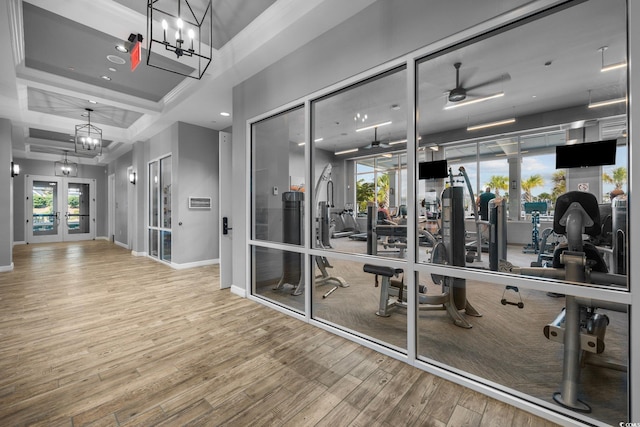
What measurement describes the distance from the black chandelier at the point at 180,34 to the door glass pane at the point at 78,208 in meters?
9.96

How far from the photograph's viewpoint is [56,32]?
343cm

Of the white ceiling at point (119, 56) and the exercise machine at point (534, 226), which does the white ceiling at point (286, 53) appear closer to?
the white ceiling at point (119, 56)

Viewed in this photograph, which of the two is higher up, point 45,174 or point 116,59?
point 116,59

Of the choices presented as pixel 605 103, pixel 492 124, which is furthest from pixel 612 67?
pixel 492 124

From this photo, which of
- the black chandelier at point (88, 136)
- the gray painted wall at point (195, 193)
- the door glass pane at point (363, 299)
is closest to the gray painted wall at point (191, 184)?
the gray painted wall at point (195, 193)

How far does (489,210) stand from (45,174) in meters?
14.0

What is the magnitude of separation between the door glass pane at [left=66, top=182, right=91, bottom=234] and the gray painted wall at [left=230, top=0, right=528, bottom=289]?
10704 millimetres

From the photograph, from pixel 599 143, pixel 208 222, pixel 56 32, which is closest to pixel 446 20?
pixel 599 143

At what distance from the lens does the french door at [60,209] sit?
999 centimetres

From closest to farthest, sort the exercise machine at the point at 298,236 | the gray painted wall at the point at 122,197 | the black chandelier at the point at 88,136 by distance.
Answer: the exercise machine at the point at 298,236
the black chandelier at the point at 88,136
the gray painted wall at the point at 122,197

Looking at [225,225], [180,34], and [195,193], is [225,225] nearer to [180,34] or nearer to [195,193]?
[195,193]

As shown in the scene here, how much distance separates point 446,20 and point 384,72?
0.60 metres

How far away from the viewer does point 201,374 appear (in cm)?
217

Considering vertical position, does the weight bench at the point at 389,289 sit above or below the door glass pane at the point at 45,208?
below
